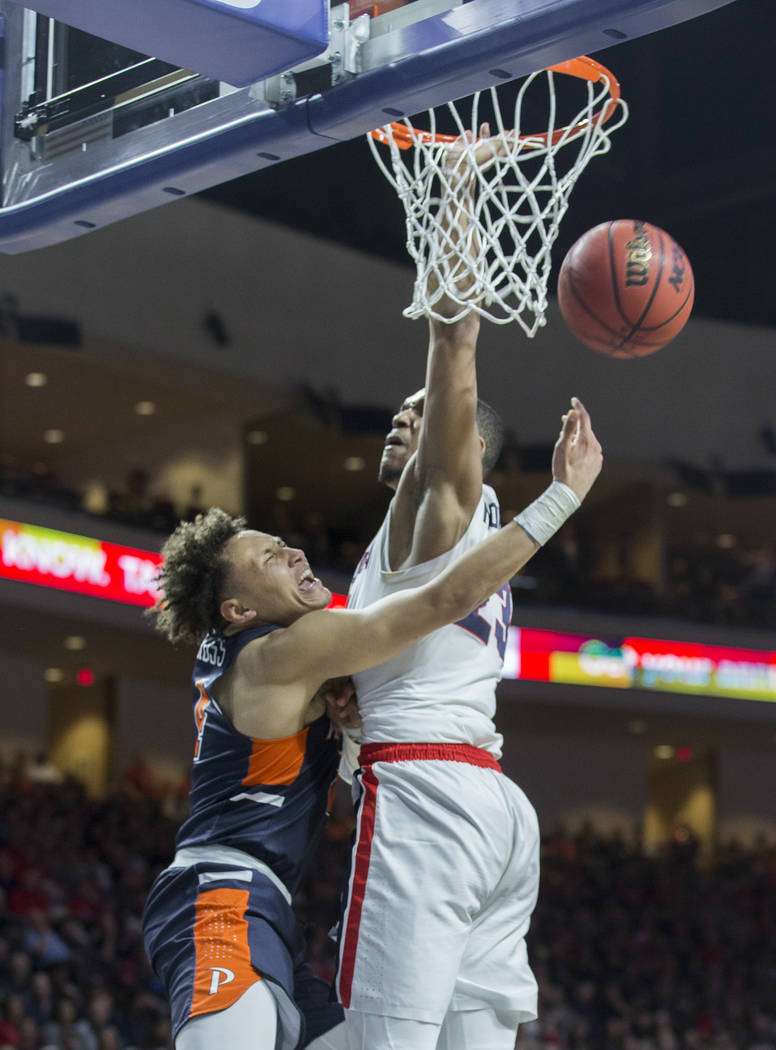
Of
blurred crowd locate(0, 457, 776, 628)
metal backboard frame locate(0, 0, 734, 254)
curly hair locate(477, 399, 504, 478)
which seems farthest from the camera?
blurred crowd locate(0, 457, 776, 628)

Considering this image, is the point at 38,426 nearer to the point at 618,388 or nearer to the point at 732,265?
the point at 618,388

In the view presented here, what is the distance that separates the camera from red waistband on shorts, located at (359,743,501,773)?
134 inches

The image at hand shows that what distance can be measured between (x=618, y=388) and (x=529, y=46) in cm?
1761

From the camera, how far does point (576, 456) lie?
3.38 meters

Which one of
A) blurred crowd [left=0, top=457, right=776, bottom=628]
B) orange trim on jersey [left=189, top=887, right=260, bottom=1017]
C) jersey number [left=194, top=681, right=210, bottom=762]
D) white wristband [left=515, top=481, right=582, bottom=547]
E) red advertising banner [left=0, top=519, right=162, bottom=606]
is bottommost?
orange trim on jersey [left=189, top=887, right=260, bottom=1017]

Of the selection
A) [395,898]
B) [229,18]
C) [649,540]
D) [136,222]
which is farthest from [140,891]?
[649,540]

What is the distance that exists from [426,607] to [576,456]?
1.64 ft

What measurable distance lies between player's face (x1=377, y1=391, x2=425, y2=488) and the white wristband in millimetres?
543

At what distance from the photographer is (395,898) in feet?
10.6

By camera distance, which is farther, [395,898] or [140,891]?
[140,891]

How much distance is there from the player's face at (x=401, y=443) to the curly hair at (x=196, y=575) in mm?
417

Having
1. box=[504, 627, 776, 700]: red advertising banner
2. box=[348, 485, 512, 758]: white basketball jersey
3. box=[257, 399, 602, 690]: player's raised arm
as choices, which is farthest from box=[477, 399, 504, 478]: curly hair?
box=[504, 627, 776, 700]: red advertising banner

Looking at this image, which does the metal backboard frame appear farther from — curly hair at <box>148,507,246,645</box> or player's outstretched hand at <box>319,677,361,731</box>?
player's outstretched hand at <box>319,677,361,731</box>

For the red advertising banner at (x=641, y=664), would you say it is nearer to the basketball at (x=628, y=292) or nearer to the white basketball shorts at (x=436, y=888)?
the basketball at (x=628, y=292)
